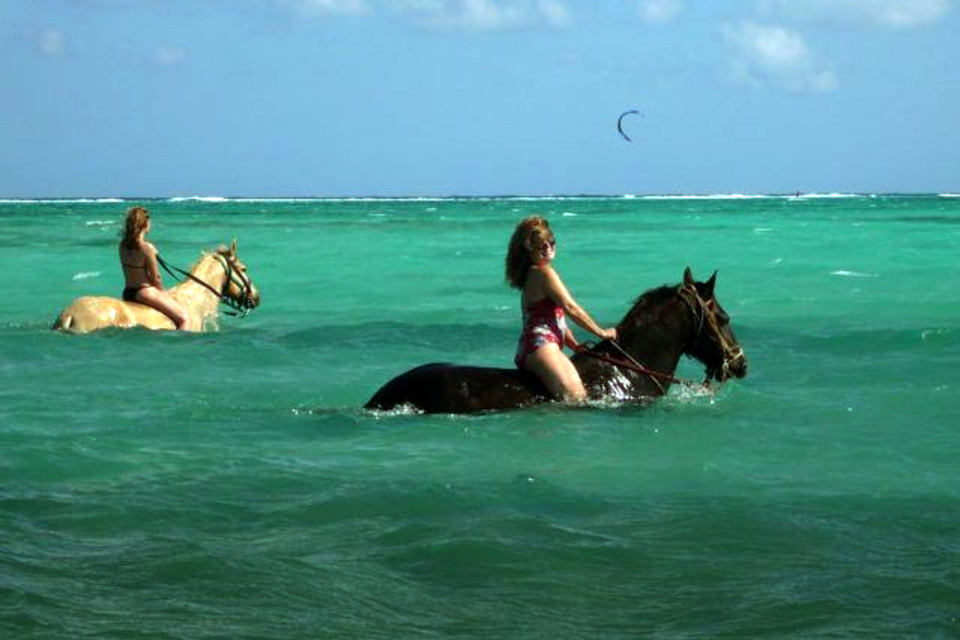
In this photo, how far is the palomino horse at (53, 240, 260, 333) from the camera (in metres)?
16.0

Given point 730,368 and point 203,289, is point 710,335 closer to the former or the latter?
point 730,368

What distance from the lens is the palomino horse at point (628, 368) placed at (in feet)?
33.3

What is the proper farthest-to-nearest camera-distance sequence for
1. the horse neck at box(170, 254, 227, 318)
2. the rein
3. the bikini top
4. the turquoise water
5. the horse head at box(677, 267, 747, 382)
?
1. the horse neck at box(170, 254, 227, 318)
2. the horse head at box(677, 267, 747, 382)
3. the rein
4. the bikini top
5. the turquoise water

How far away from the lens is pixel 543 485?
27.8ft

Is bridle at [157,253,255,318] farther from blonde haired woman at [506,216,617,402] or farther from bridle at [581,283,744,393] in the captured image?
blonde haired woman at [506,216,617,402]

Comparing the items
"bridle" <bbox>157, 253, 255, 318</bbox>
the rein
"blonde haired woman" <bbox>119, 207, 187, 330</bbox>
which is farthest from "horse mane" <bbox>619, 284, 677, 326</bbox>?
"bridle" <bbox>157, 253, 255, 318</bbox>

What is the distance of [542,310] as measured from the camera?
10094mm

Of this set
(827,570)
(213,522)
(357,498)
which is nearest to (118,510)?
(213,522)

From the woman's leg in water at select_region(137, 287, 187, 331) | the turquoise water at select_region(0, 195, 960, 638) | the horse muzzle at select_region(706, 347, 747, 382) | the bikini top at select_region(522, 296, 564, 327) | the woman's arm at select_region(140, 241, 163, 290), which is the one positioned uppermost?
the bikini top at select_region(522, 296, 564, 327)

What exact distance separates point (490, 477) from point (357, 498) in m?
0.88

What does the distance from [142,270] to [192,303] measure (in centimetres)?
86

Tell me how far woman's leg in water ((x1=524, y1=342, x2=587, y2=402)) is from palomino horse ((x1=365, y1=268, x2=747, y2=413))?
0.07 meters

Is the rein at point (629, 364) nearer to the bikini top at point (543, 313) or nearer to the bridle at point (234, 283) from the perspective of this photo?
the bikini top at point (543, 313)

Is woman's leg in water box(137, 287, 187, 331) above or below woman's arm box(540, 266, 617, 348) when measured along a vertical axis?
below
